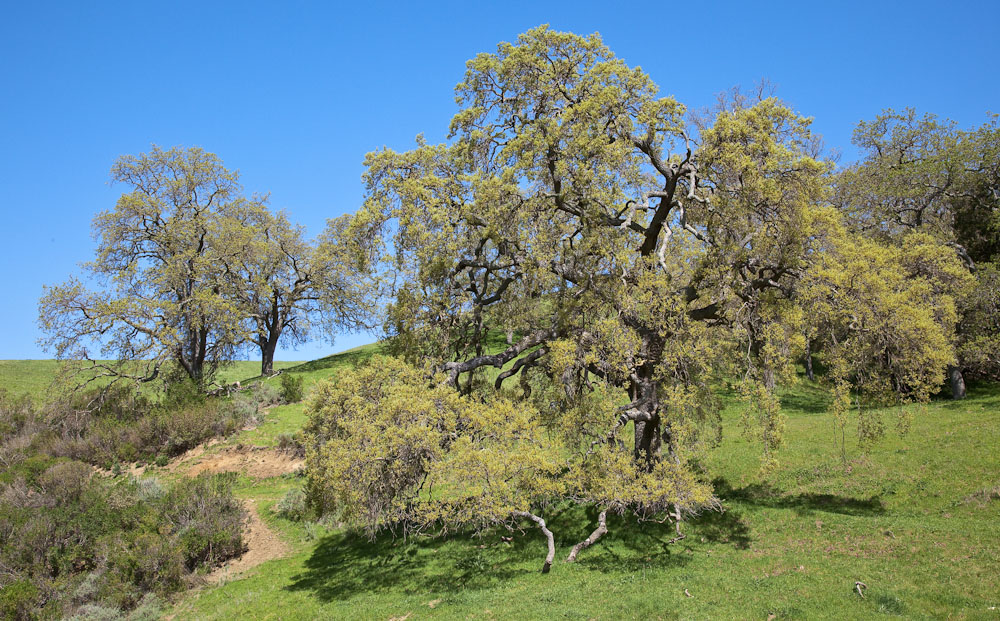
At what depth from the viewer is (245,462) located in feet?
92.5

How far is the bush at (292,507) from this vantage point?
23203mm

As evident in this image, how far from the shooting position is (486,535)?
62.7ft

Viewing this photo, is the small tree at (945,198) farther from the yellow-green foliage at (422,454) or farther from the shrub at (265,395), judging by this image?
the shrub at (265,395)

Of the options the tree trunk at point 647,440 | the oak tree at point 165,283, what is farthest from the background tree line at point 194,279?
the tree trunk at point 647,440

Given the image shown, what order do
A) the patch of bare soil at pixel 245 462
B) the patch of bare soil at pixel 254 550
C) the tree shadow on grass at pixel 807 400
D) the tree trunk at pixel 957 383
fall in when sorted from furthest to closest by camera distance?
the tree shadow on grass at pixel 807 400, the tree trunk at pixel 957 383, the patch of bare soil at pixel 245 462, the patch of bare soil at pixel 254 550

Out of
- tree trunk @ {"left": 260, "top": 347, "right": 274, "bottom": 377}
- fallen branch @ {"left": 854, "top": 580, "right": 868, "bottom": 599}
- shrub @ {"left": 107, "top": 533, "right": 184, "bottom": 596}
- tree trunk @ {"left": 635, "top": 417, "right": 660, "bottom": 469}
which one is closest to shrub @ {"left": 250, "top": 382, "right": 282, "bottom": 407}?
tree trunk @ {"left": 260, "top": 347, "right": 274, "bottom": 377}

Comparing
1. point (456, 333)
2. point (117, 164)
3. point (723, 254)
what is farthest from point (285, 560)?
point (117, 164)

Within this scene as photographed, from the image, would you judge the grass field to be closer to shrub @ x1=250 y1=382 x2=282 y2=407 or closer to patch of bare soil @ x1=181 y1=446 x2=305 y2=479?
patch of bare soil @ x1=181 y1=446 x2=305 y2=479

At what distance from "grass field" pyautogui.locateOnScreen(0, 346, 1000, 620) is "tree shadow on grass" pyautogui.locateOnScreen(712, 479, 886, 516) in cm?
6

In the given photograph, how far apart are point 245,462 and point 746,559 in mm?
23441

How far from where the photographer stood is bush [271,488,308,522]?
23203 mm

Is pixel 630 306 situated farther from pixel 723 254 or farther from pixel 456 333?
pixel 456 333

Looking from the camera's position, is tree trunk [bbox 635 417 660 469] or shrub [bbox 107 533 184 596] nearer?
tree trunk [bbox 635 417 660 469]

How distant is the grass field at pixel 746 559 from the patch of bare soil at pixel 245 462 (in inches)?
212
